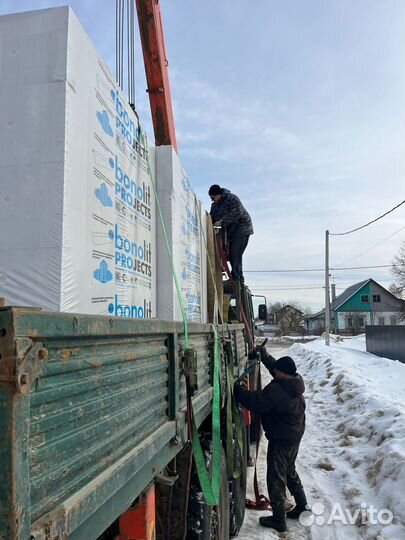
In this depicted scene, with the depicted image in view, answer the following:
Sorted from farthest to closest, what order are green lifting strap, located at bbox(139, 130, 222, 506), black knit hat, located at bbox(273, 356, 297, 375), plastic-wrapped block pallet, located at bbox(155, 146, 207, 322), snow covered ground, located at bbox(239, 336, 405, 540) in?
black knit hat, located at bbox(273, 356, 297, 375) → snow covered ground, located at bbox(239, 336, 405, 540) → plastic-wrapped block pallet, located at bbox(155, 146, 207, 322) → green lifting strap, located at bbox(139, 130, 222, 506)

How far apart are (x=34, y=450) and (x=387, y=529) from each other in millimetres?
3870

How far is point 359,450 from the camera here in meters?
5.62

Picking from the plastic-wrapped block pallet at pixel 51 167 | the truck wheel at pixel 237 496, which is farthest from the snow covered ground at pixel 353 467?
the plastic-wrapped block pallet at pixel 51 167

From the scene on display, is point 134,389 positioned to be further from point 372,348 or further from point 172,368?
point 372,348

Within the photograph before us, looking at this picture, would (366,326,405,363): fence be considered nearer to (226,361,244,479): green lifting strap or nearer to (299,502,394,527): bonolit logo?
(299,502,394,527): bonolit logo

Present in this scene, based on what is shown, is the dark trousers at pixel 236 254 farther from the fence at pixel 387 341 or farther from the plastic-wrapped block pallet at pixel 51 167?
the fence at pixel 387 341

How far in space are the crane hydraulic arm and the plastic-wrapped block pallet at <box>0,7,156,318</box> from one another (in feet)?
8.85

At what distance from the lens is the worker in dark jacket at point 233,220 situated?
18.9 feet

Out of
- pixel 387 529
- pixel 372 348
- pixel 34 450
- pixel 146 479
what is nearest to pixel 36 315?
pixel 34 450

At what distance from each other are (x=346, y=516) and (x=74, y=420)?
156 inches

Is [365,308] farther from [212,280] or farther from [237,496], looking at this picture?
[237,496]

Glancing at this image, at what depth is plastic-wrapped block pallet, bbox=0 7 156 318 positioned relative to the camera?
1.94 metres

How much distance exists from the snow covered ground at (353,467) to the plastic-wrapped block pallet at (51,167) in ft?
10.2

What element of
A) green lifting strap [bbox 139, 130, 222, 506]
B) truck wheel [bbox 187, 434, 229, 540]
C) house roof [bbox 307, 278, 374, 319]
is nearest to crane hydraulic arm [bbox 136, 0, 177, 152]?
green lifting strap [bbox 139, 130, 222, 506]
